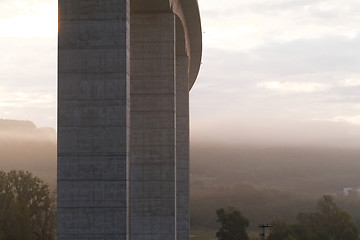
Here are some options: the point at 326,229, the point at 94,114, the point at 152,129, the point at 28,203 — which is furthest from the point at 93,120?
the point at 326,229

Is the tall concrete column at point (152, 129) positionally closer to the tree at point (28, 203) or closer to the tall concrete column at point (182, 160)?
the tall concrete column at point (182, 160)

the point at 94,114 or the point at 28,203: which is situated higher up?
the point at 94,114

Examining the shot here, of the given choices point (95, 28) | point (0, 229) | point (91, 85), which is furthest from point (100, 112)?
point (0, 229)

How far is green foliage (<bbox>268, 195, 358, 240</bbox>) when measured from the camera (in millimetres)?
76625

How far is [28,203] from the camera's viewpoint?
7394 cm

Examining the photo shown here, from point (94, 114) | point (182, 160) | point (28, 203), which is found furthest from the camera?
point (28, 203)

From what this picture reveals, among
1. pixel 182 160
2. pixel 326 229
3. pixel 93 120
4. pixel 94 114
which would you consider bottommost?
pixel 326 229

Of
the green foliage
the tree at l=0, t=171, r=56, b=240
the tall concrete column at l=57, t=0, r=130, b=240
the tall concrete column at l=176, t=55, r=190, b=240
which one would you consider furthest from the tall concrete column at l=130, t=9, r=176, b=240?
the green foliage

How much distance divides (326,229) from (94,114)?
210 ft

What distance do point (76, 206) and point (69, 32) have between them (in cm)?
511

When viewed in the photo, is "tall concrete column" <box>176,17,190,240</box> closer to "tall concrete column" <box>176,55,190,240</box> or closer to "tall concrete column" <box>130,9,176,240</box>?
"tall concrete column" <box>176,55,190,240</box>

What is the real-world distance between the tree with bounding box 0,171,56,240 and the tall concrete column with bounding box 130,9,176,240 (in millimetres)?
45057

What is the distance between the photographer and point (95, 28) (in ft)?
63.8

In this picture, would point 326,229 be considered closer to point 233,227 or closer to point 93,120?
point 233,227
